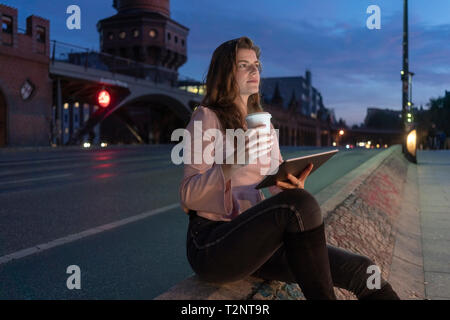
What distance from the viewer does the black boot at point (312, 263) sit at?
2.00 metres

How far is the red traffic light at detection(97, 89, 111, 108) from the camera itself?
37031 mm

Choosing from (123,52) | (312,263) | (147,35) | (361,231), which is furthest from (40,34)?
(123,52)

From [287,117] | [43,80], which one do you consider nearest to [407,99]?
[43,80]

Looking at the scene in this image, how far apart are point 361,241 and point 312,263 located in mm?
2175

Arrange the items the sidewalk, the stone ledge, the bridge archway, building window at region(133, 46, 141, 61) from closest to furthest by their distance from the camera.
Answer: the stone ledge
the sidewalk
the bridge archway
building window at region(133, 46, 141, 61)

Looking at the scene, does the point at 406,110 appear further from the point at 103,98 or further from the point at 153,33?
the point at 153,33

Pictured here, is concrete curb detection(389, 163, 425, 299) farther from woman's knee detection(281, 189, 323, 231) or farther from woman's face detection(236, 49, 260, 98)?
woman's face detection(236, 49, 260, 98)

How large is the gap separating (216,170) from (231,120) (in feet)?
1.35

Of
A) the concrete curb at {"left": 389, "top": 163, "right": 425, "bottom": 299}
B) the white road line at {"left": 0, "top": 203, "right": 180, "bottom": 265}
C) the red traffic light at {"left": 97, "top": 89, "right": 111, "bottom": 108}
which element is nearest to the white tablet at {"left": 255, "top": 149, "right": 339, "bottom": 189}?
the concrete curb at {"left": 389, "top": 163, "right": 425, "bottom": 299}

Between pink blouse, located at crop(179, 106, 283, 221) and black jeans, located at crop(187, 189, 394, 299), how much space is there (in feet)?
0.34

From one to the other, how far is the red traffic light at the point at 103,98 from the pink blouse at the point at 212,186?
36.4m

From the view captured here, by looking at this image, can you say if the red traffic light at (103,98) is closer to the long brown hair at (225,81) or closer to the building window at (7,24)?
the building window at (7,24)

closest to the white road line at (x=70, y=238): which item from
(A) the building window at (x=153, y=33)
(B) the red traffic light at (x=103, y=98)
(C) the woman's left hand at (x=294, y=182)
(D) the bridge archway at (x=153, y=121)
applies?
(C) the woman's left hand at (x=294, y=182)
